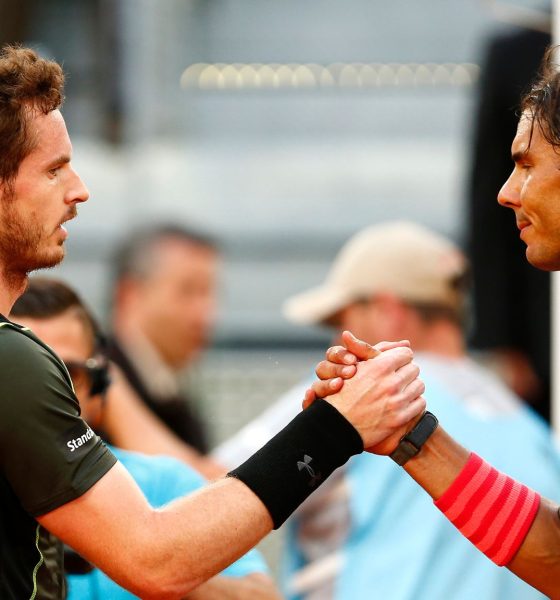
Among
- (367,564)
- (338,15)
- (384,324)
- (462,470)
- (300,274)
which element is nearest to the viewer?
(462,470)

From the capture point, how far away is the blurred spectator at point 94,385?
9.32ft

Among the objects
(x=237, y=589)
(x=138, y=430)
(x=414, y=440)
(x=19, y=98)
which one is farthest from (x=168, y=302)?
(x=19, y=98)

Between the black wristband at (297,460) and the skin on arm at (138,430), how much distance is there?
66.1 inches

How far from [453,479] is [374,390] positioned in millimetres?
263

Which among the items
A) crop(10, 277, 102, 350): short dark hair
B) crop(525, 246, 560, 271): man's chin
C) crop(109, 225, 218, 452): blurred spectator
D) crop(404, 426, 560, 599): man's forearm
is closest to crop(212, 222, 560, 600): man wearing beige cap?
crop(109, 225, 218, 452): blurred spectator

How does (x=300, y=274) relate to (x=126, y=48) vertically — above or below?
below

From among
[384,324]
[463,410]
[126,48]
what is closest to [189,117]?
[126,48]

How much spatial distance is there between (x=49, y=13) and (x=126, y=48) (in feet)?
2.28

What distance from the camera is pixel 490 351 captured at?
570 centimetres

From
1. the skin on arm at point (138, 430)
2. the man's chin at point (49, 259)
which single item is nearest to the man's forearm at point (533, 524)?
the man's chin at point (49, 259)

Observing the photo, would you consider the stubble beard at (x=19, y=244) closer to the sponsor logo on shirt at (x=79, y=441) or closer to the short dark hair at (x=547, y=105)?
the sponsor logo on shirt at (x=79, y=441)

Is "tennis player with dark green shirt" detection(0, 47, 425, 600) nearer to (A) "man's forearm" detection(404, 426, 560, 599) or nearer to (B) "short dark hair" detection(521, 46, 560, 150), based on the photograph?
(A) "man's forearm" detection(404, 426, 560, 599)

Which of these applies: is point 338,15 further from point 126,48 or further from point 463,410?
point 463,410

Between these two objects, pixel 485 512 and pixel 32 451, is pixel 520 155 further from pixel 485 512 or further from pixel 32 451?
pixel 32 451
